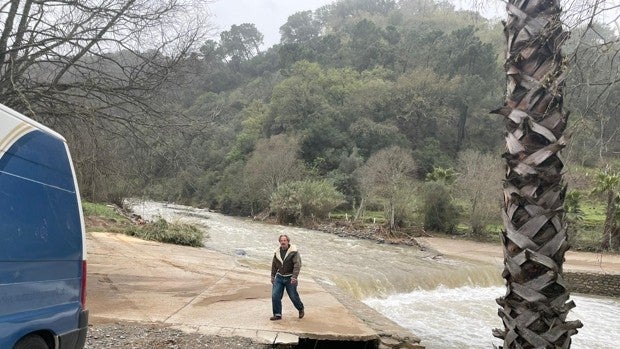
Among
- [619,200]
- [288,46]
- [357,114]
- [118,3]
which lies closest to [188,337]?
[118,3]

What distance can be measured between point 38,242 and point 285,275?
4.82 metres

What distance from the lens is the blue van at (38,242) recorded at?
3.07 meters

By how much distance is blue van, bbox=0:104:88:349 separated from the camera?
307 centimetres

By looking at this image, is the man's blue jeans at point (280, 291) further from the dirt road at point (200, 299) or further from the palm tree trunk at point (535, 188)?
the palm tree trunk at point (535, 188)

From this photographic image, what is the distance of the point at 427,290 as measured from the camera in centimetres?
1598

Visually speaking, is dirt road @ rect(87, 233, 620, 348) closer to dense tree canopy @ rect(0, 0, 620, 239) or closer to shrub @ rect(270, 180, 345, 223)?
dense tree canopy @ rect(0, 0, 620, 239)

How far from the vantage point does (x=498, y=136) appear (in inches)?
2052

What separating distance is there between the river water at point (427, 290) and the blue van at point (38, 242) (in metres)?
7.07

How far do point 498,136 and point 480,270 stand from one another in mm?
36991

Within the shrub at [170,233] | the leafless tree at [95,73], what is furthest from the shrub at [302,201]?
the leafless tree at [95,73]

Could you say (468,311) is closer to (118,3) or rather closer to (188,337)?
(188,337)

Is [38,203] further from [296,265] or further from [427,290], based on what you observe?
[427,290]

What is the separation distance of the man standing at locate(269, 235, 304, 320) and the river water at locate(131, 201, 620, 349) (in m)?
2.72

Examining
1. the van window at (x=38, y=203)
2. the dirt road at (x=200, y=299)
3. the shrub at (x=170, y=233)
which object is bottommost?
the dirt road at (x=200, y=299)
